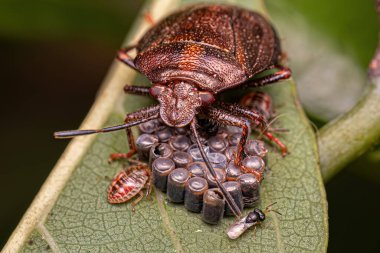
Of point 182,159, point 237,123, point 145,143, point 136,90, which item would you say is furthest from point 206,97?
point 136,90

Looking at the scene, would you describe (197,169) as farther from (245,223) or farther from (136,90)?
(136,90)

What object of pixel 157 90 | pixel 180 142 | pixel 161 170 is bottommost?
pixel 161 170

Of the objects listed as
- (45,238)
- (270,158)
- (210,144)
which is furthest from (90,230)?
(270,158)

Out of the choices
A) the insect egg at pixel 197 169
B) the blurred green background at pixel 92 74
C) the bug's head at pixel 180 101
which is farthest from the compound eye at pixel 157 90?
the blurred green background at pixel 92 74

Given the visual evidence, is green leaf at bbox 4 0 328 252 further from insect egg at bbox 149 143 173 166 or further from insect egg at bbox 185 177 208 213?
insect egg at bbox 149 143 173 166

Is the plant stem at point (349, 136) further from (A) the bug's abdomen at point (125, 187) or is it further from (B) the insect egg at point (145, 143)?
(A) the bug's abdomen at point (125, 187)

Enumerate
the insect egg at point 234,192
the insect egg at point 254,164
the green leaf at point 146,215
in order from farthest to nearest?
1. the insect egg at point 254,164
2. the insect egg at point 234,192
3. the green leaf at point 146,215
